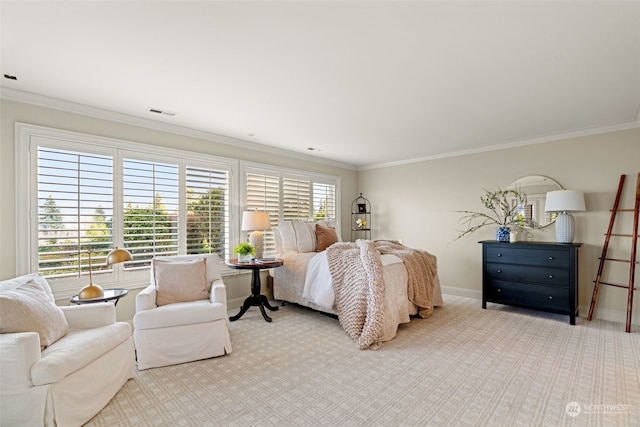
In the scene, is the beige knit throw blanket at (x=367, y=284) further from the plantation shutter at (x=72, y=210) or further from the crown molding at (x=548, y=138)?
the plantation shutter at (x=72, y=210)

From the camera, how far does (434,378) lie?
8.02 feet


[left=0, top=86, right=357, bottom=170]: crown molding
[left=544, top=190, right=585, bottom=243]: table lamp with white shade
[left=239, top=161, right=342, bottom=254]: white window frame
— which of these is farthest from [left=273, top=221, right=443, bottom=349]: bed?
[left=544, top=190, right=585, bottom=243]: table lamp with white shade

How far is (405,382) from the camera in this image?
7.82 ft

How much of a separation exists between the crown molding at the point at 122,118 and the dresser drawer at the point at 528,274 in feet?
11.8

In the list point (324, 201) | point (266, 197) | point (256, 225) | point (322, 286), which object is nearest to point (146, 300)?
point (256, 225)

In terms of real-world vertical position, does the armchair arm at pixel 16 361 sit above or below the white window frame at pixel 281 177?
below

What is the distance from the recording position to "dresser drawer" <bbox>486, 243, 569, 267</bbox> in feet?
12.4

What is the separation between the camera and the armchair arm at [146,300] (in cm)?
275

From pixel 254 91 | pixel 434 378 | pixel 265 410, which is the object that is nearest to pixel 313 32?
pixel 254 91

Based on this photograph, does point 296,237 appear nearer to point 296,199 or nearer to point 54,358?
point 296,199

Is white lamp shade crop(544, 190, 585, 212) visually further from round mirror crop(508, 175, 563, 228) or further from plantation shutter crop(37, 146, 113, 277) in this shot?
plantation shutter crop(37, 146, 113, 277)

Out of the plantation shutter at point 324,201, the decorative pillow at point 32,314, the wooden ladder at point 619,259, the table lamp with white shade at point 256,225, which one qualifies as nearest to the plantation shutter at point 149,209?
the table lamp with white shade at point 256,225

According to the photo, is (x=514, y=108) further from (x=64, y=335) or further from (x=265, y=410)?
(x=64, y=335)

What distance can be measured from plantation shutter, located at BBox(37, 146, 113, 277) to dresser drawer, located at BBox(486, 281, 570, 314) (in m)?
4.89
